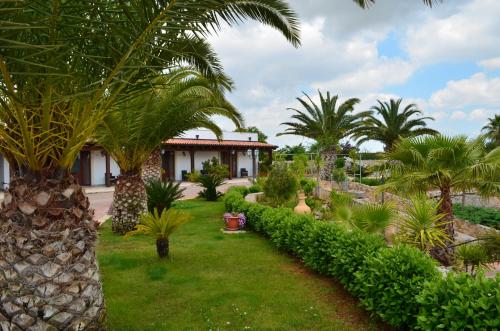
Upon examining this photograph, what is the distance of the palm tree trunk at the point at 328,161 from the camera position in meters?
27.3

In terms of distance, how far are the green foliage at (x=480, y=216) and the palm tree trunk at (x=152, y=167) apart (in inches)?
455

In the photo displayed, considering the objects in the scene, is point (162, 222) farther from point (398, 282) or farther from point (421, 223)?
point (398, 282)

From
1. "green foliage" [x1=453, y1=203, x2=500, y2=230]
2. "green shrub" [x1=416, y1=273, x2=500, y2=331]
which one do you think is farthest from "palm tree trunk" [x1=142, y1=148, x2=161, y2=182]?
"green shrub" [x1=416, y1=273, x2=500, y2=331]

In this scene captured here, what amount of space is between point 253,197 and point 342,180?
6.98 metres

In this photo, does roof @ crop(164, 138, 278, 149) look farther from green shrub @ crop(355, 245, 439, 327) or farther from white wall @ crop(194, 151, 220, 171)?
green shrub @ crop(355, 245, 439, 327)

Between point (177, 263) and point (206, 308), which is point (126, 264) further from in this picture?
point (206, 308)

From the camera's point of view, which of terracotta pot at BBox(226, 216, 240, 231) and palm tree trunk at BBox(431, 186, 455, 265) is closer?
palm tree trunk at BBox(431, 186, 455, 265)

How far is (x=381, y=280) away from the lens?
175 inches

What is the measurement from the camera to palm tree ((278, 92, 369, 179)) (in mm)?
26828

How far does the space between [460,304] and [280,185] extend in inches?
408

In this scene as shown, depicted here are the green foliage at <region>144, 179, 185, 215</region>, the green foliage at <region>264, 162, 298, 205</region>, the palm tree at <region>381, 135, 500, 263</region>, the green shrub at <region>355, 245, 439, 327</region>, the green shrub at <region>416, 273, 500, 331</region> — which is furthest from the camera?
the green foliage at <region>264, 162, 298, 205</region>

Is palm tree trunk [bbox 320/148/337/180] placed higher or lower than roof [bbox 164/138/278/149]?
lower

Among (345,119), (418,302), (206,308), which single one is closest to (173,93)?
(206,308)

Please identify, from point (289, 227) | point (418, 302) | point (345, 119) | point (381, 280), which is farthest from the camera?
point (345, 119)
